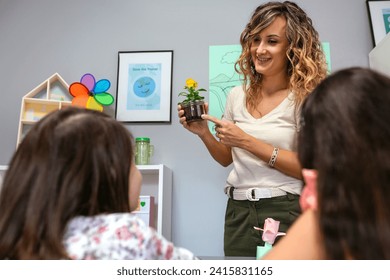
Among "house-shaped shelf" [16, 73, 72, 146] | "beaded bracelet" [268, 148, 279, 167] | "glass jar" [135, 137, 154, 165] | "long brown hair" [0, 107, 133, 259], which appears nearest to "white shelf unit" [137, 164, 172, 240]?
"glass jar" [135, 137, 154, 165]

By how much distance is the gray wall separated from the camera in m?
1.96

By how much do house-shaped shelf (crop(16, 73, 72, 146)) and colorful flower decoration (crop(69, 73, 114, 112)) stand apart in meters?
0.07

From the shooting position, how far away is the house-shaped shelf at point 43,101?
6.46ft

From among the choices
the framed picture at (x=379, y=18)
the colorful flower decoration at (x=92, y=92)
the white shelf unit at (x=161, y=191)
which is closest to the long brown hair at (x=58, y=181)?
the white shelf unit at (x=161, y=191)

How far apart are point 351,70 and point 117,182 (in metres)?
0.39

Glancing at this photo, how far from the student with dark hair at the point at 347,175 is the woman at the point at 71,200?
0.21m

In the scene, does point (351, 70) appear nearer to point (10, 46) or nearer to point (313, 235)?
point (313, 235)

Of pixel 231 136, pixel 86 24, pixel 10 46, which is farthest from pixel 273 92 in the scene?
pixel 10 46

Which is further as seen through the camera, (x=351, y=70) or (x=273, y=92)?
(x=273, y=92)

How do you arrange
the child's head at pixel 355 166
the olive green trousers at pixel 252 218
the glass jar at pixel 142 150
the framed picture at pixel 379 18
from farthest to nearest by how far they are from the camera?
1. the framed picture at pixel 379 18
2. the glass jar at pixel 142 150
3. the olive green trousers at pixel 252 218
4. the child's head at pixel 355 166

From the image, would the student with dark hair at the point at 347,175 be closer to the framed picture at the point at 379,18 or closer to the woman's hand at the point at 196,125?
the woman's hand at the point at 196,125

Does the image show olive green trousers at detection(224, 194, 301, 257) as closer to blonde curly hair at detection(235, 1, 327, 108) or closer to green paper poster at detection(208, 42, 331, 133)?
blonde curly hair at detection(235, 1, 327, 108)

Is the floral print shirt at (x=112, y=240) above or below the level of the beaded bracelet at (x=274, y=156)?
below
